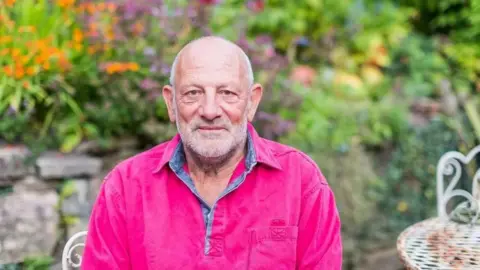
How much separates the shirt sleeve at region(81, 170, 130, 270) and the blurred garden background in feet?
4.43

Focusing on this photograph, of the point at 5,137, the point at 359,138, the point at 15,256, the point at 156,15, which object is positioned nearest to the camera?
the point at 15,256

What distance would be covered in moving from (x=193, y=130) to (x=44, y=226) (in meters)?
1.73

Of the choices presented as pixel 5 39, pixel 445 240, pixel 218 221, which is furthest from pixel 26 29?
pixel 445 240

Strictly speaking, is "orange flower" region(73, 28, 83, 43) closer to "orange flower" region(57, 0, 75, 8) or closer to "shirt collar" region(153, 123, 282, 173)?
"orange flower" region(57, 0, 75, 8)

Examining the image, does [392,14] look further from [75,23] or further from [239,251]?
[239,251]

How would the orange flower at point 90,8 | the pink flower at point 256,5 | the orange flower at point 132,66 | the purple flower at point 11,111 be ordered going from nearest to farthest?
A: 1. the purple flower at point 11,111
2. the orange flower at point 132,66
3. the orange flower at point 90,8
4. the pink flower at point 256,5

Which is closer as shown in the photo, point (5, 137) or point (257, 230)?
point (257, 230)

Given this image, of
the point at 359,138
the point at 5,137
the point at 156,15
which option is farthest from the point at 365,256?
the point at 5,137

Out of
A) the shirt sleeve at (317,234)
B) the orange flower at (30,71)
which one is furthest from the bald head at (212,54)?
the orange flower at (30,71)

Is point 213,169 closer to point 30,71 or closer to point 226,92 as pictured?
point 226,92

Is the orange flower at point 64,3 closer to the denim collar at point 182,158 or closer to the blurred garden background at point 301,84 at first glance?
the blurred garden background at point 301,84

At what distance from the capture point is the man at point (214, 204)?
2232 mm

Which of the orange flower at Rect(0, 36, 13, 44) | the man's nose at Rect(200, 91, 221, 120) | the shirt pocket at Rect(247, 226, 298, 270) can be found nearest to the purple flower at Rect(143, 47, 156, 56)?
the orange flower at Rect(0, 36, 13, 44)

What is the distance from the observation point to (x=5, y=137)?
12.5 feet
